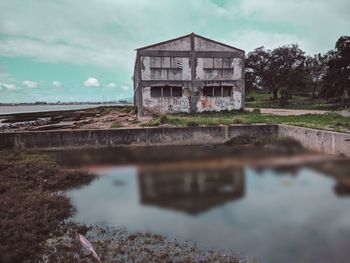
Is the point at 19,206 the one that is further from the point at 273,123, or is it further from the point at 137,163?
the point at 273,123

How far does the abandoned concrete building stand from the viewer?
2759 cm

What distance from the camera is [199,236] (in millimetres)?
7312

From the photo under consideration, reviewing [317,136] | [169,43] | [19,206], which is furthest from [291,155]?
[169,43]

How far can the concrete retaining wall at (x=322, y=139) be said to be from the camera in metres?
14.1

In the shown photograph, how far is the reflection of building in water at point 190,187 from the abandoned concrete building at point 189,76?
14.8 metres

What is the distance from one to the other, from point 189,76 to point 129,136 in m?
11.5

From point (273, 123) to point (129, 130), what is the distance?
28.8 feet

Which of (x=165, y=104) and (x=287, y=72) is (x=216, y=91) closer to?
(x=165, y=104)

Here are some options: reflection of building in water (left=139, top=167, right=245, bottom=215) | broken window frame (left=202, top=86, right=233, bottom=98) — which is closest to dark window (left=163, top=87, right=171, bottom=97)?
broken window frame (left=202, top=86, right=233, bottom=98)

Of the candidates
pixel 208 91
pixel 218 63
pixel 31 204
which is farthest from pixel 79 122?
pixel 31 204

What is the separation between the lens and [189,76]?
28.2m

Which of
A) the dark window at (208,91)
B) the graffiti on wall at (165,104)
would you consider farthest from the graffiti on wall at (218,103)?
the graffiti on wall at (165,104)

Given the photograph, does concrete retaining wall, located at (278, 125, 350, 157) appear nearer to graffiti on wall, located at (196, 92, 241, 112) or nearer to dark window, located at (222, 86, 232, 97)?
graffiti on wall, located at (196, 92, 241, 112)

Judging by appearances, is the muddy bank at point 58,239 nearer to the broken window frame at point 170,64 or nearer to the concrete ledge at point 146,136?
Answer: the concrete ledge at point 146,136
